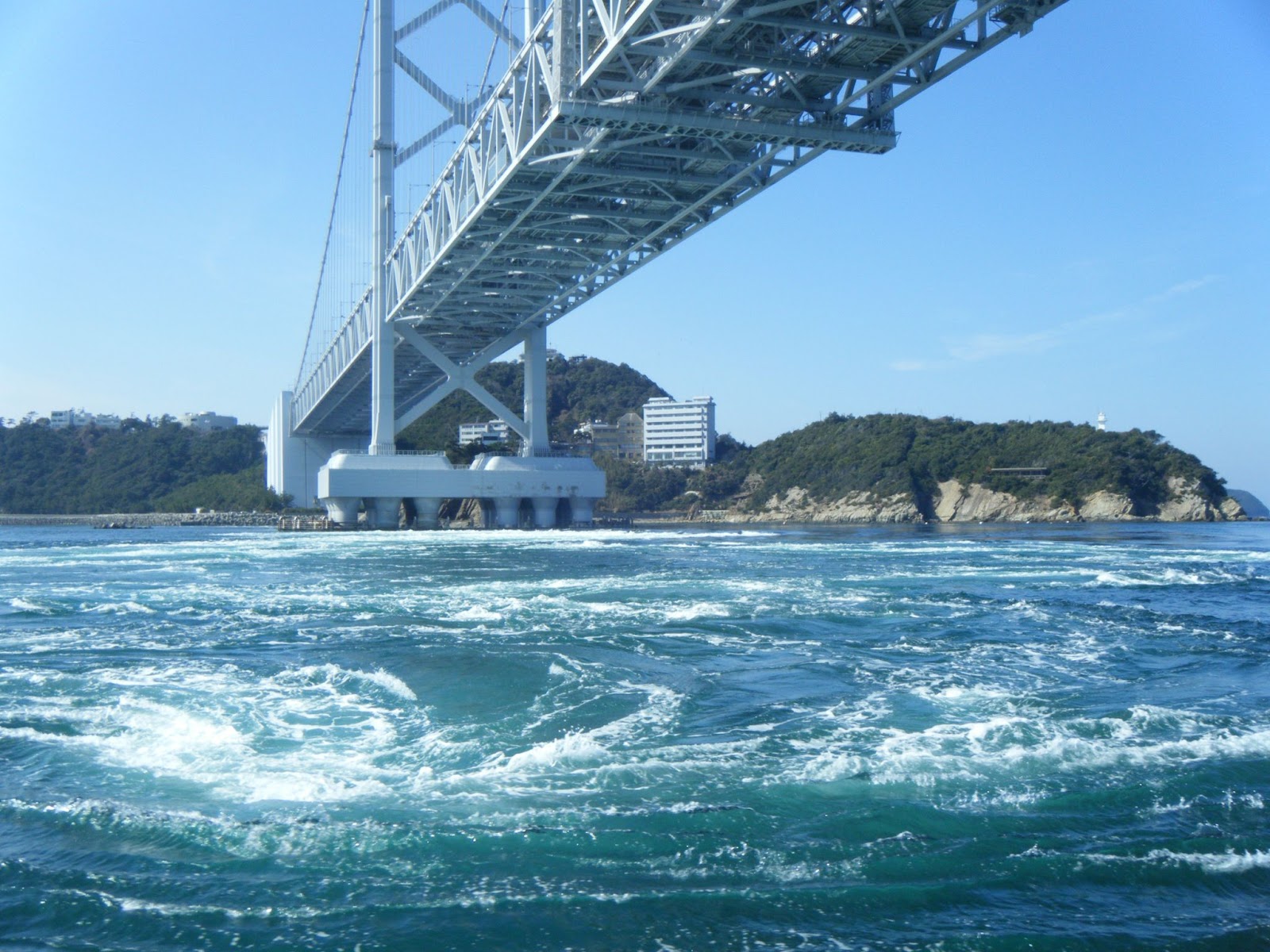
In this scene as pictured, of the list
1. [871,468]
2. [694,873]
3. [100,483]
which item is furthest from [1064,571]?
[100,483]

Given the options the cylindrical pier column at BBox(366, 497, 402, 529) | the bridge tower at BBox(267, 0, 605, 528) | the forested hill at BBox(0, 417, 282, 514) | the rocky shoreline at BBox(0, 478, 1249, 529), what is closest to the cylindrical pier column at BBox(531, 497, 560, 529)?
the bridge tower at BBox(267, 0, 605, 528)

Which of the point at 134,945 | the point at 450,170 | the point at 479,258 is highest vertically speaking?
the point at 450,170

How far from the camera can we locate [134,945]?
11.4 ft

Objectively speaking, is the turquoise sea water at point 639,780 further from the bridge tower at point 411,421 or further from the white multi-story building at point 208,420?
the white multi-story building at point 208,420

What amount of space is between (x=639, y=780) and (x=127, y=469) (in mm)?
78781

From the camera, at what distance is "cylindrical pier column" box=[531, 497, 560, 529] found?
37938 millimetres

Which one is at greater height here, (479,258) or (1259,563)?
(479,258)

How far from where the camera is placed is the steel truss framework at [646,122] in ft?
40.1

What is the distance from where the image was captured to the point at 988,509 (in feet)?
188

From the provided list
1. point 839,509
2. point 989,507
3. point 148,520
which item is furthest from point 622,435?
point 148,520

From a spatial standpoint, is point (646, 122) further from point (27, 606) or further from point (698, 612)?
point (27, 606)

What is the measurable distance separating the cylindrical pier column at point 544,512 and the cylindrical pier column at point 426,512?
11.0 ft

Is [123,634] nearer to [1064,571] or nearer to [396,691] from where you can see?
[396,691]

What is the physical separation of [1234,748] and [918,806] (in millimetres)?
2060
